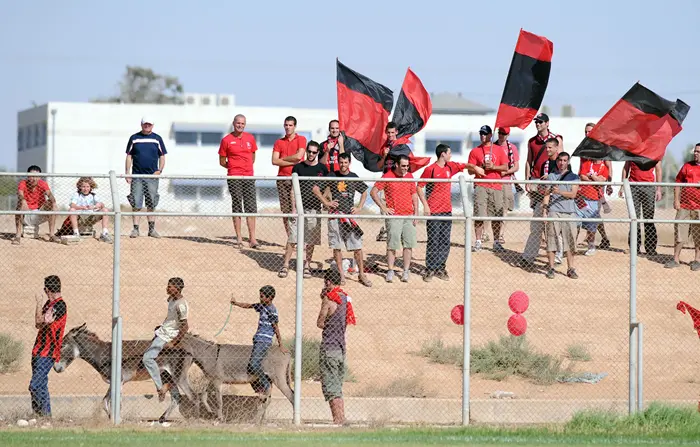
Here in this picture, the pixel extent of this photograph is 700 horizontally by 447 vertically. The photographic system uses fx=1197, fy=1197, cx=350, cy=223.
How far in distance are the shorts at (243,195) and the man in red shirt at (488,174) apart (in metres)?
3.74

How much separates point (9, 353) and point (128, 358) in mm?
2820

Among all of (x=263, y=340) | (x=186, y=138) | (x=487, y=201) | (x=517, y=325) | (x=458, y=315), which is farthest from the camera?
(x=186, y=138)

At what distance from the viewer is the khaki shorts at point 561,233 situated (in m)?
17.7

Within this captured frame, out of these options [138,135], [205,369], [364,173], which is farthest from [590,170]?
[364,173]

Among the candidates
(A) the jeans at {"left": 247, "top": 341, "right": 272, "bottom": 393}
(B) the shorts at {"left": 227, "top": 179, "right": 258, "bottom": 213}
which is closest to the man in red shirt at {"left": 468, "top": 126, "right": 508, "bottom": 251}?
(B) the shorts at {"left": 227, "top": 179, "right": 258, "bottom": 213}

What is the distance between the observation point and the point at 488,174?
19.5 metres

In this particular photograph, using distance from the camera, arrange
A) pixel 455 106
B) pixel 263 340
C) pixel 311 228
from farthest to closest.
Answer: pixel 455 106 → pixel 311 228 → pixel 263 340

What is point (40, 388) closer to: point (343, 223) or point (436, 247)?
point (343, 223)

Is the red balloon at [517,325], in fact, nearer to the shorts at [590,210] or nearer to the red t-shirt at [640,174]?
the shorts at [590,210]

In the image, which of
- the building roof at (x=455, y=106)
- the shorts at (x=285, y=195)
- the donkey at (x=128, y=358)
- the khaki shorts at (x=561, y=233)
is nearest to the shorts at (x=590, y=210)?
the khaki shorts at (x=561, y=233)

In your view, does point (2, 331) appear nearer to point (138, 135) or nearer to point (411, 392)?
point (138, 135)

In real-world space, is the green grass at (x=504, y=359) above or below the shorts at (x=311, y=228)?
below

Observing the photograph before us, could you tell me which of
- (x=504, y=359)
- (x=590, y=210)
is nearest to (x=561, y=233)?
(x=590, y=210)

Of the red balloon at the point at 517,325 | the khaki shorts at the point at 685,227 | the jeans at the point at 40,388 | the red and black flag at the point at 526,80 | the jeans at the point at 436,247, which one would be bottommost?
the jeans at the point at 40,388
